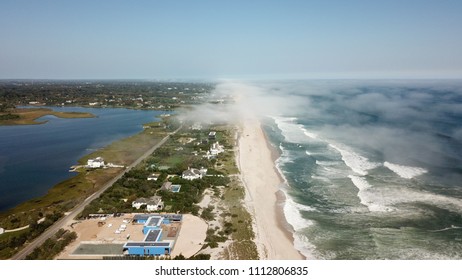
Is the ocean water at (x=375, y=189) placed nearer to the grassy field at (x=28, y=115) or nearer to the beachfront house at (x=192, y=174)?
the beachfront house at (x=192, y=174)

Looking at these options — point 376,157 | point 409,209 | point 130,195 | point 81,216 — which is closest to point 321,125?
point 376,157

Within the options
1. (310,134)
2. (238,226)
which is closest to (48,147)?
(238,226)

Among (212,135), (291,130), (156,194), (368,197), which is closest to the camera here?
(368,197)

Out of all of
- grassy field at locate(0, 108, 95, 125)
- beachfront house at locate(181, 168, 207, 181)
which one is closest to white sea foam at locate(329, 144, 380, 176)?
beachfront house at locate(181, 168, 207, 181)

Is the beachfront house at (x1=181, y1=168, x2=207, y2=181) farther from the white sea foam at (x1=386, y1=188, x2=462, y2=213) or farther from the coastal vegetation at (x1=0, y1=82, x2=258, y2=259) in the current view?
the white sea foam at (x1=386, y1=188, x2=462, y2=213)

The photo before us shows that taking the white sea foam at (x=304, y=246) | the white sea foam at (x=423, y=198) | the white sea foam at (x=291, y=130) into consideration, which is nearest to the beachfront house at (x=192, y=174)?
the white sea foam at (x=304, y=246)

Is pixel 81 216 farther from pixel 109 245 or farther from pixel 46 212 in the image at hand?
pixel 109 245

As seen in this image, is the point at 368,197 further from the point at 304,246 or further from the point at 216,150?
the point at 216,150
